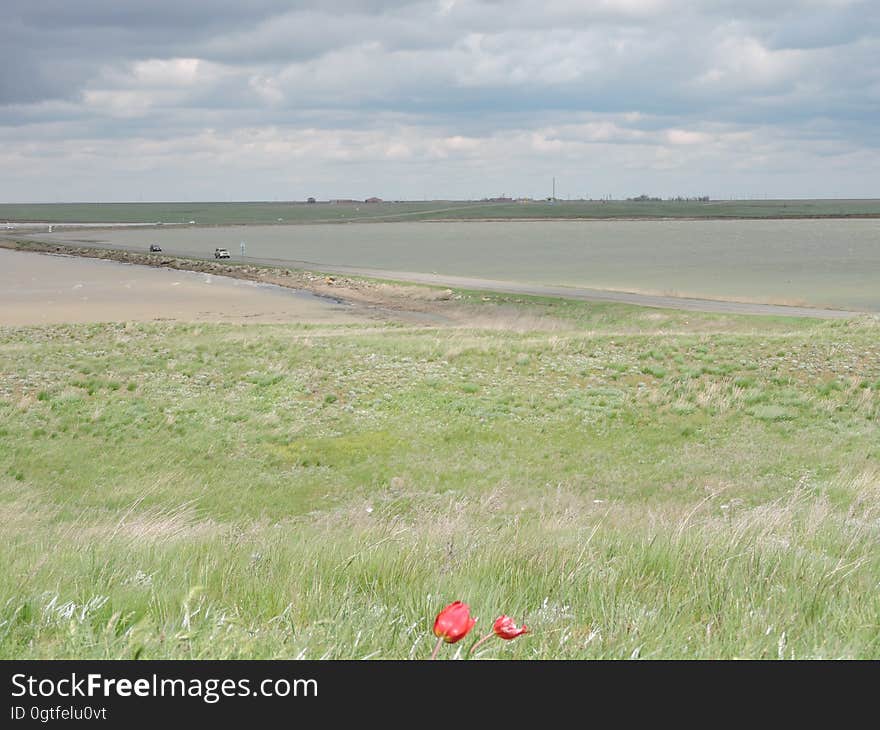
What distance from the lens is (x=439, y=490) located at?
15828mm

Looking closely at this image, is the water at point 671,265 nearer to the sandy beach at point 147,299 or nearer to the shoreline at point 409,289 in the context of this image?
the shoreline at point 409,289

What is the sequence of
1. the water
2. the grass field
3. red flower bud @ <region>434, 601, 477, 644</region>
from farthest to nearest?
1. the water
2. the grass field
3. red flower bud @ <region>434, 601, 477, 644</region>

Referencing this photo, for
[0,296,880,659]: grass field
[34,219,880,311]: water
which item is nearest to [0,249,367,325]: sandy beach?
[0,296,880,659]: grass field

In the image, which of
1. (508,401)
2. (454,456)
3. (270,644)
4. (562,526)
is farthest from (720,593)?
(508,401)

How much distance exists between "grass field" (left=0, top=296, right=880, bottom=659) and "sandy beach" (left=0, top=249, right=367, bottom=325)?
1090 centimetres

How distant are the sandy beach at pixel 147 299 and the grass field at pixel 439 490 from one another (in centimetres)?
1090

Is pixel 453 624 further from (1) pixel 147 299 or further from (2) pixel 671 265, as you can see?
(2) pixel 671 265

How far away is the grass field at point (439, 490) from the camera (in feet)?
11.6

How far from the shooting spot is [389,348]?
29.9 m

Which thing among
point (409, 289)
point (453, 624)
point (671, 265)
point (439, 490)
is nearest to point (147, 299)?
point (409, 289)

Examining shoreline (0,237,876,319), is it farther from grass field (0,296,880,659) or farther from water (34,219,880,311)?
water (34,219,880,311)

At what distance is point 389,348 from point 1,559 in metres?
25.4

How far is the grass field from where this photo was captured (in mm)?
3549
